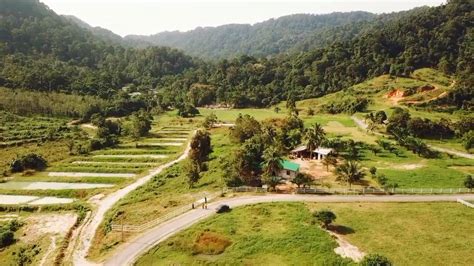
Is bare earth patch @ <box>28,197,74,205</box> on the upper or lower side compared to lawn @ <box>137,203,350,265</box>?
lower

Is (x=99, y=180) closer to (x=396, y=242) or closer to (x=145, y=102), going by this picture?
(x=396, y=242)

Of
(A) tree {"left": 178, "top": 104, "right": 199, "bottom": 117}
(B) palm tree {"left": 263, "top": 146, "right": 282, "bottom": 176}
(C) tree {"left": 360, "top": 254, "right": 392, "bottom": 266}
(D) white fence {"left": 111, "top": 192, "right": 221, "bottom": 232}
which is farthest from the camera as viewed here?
(A) tree {"left": 178, "top": 104, "right": 199, "bottom": 117}

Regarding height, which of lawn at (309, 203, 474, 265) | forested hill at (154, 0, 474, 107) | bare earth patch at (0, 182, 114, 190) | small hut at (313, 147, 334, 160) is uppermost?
forested hill at (154, 0, 474, 107)

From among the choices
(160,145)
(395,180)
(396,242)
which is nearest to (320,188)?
(395,180)

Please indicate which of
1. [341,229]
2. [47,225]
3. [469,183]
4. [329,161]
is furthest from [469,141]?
[47,225]

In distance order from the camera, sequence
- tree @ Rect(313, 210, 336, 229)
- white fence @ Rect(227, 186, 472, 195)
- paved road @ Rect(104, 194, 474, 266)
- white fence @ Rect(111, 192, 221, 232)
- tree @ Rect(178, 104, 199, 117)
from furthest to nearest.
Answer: tree @ Rect(178, 104, 199, 117)
white fence @ Rect(227, 186, 472, 195)
white fence @ Rect(111, 192, 221, 232)
tree @ Rect(313, 210, 336, 229)
paved road @ Rect(104, 194, 474, 266)

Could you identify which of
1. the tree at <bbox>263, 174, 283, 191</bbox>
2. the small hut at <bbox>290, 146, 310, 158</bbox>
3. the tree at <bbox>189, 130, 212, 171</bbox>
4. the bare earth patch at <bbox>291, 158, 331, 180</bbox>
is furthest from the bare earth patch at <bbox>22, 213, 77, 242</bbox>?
the small hut at <bbox>290, 146, 310, 158</bbox>

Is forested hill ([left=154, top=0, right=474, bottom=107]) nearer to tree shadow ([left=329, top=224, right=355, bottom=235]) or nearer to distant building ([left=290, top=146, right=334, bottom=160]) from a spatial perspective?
distant building ([left=290, top=146, right=334, bottom=160])
